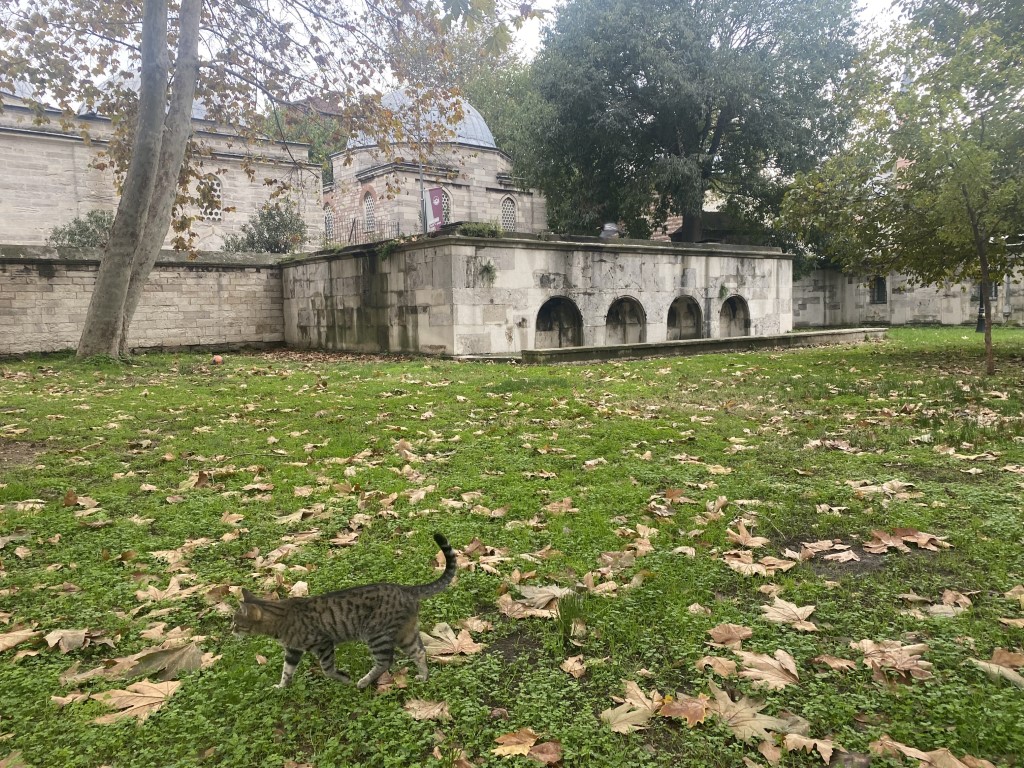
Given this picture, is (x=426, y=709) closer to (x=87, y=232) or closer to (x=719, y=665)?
(x=719, y=665)

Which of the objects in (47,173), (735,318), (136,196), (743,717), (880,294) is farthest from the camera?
(880,294)

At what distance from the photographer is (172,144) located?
46.5 ft

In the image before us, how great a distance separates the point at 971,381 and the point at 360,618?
1091 centimetres

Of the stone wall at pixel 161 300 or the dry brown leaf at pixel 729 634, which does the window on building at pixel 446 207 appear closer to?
the stone wall at pixel 161 300

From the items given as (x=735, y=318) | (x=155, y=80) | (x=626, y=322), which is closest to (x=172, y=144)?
(x=155, y=80)

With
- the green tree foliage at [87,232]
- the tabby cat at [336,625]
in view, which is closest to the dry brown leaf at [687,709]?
the tabby cat at [336,625]

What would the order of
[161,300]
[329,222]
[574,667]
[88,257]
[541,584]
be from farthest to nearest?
[329,222], [161,300], [88,257], [541,584], [574,667]

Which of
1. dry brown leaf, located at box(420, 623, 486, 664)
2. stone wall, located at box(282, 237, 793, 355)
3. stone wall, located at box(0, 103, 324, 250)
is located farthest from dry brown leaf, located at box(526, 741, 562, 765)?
stone wall, located at box(0, 103, 324, 250)

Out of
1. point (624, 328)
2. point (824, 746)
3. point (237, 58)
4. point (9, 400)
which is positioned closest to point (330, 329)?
point (237, 58)

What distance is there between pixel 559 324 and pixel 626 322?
8.29ft

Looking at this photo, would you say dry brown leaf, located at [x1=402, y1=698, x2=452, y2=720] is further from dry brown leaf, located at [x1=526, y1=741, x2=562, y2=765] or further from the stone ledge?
the stone ledge

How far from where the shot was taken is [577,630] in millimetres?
3053

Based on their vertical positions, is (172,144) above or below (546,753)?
above

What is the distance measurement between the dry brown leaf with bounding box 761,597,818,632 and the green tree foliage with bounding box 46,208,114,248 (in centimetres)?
2944
